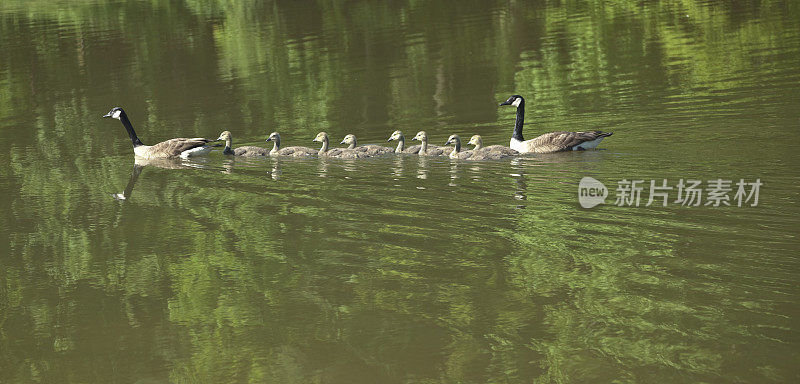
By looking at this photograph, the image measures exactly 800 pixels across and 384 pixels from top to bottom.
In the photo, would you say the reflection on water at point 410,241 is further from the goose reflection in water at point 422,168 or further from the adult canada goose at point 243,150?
the adult canada goose at point 243,150

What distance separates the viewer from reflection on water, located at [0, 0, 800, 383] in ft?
27.3

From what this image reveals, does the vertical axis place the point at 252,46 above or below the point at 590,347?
above

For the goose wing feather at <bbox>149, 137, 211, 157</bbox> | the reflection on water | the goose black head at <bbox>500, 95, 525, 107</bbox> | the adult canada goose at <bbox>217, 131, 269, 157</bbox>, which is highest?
the goose black head at <bbox>500, 95, 525, 107</bbox>

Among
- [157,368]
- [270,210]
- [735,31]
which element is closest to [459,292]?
[157,368]

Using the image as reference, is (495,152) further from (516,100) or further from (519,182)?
(516,100)

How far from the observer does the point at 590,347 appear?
8164mm

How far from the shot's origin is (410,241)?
11555 mm

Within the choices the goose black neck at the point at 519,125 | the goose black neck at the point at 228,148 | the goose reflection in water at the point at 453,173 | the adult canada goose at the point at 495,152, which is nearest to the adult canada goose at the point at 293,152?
the goose black neck at the point at 228,148

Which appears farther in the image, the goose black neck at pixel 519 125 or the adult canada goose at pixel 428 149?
the goose black neck at pixel 519 125

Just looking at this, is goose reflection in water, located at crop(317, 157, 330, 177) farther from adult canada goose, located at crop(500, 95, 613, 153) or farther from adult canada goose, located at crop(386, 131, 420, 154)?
adult canada goose, located at crop(500, 95, 613, 153)

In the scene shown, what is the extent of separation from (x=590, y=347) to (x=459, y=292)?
1901mm

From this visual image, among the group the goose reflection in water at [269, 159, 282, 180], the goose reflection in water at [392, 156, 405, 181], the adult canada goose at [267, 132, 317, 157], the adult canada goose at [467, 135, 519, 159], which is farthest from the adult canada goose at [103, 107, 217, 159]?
the adult canada goose at [467, 135, 519, 159]

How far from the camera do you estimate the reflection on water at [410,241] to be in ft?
27.3

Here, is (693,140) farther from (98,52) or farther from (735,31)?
(98,52)
